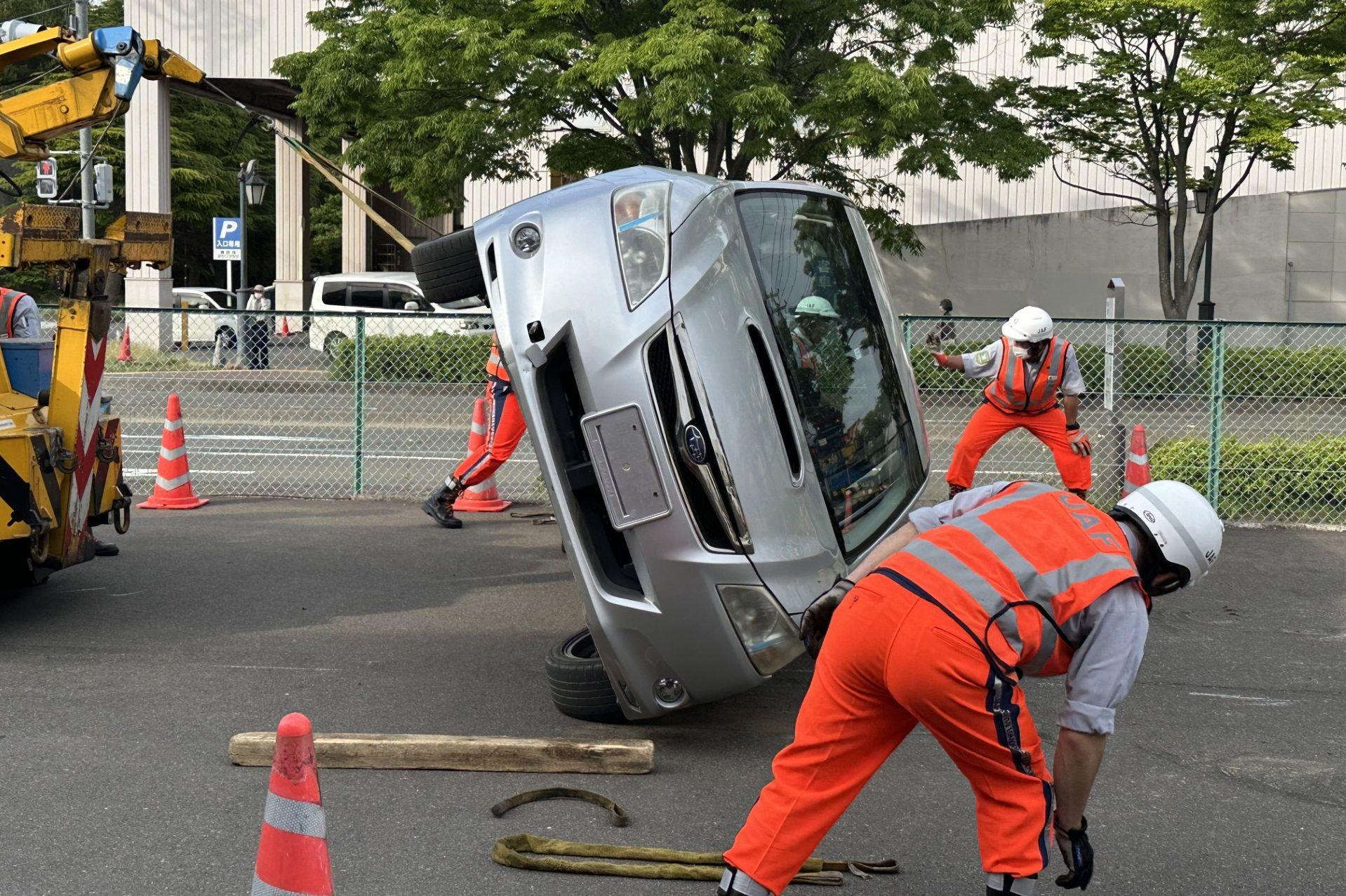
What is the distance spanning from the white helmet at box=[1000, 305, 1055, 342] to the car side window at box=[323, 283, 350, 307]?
20.2 metres

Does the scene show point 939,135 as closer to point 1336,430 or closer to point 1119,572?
point 1336,430

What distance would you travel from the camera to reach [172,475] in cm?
1055

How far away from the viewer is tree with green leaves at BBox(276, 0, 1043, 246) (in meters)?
16.8

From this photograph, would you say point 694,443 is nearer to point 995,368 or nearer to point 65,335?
point 65,335

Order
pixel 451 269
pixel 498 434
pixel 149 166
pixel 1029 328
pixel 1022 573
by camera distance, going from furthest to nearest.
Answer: pixel 149 166 < pixel 498 434 < pixel 1029 328 < pixel 451 269 < pixel 1022 573

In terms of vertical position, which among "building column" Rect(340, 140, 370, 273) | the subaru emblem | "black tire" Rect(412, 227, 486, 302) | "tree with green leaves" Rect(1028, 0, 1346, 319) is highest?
"tree with green leaves" Rect(1028, 0, 1346, 319)

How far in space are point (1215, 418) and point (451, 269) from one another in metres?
7.68

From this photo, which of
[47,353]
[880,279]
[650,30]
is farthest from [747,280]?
[650,30]

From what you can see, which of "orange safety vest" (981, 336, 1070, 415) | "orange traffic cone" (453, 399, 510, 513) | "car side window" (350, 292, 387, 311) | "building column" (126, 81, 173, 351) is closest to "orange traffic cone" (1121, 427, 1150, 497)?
"orange safety vest" (981, 336, 1070, 415)

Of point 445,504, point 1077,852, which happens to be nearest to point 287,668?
point 445,504

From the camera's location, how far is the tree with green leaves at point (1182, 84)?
62.7 feet

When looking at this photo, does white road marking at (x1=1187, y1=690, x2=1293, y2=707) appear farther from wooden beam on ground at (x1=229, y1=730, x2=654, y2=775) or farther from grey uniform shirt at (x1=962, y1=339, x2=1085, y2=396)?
grey uniform shirt at (x1=962, y1=339, x2=1085, y2=396)

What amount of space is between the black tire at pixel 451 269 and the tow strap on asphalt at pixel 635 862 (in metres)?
2.13

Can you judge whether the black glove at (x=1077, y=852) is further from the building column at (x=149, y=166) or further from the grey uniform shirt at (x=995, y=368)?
the building column at (x=149, y=166)
